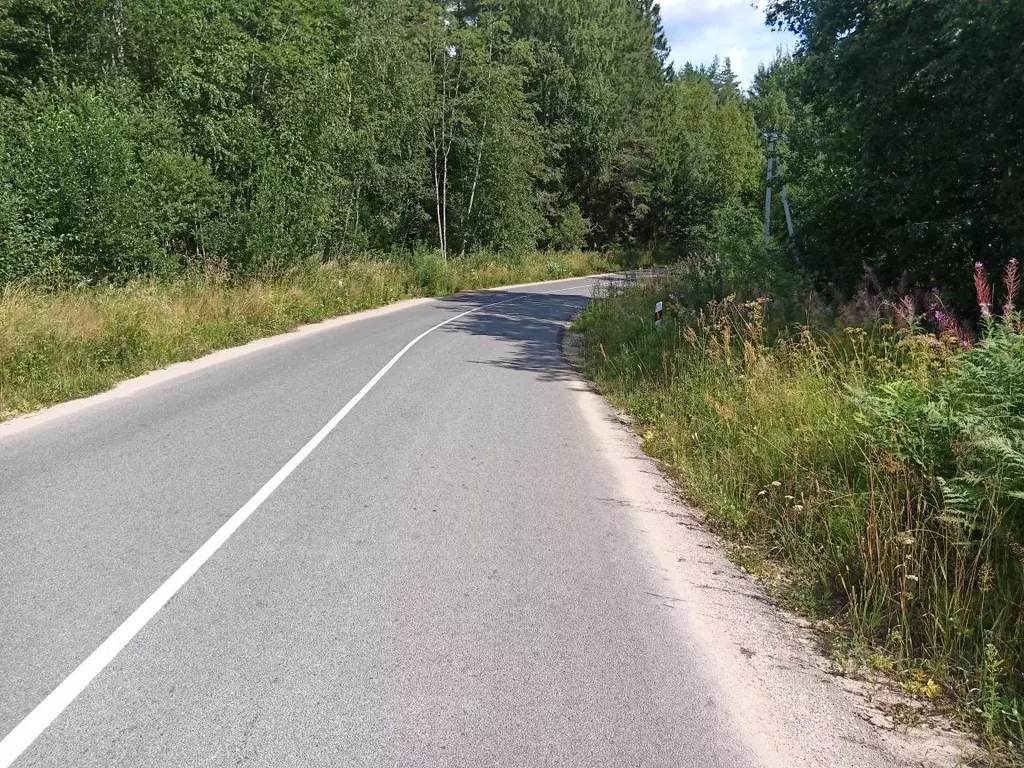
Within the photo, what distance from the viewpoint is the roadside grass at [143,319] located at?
33.3ft

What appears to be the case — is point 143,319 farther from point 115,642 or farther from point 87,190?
point 115,642

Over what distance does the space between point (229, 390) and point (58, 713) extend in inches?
303

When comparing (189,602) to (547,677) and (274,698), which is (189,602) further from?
(547,677)

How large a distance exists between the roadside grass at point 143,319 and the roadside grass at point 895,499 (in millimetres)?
8131

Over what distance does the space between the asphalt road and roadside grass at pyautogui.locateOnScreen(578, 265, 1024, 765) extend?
95 centimetres

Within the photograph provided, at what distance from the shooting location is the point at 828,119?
47.1ft

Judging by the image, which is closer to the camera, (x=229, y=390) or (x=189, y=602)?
(x=189, y=602)

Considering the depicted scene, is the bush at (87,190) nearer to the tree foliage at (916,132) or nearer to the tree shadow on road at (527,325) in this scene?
the tree shadow on road at (527,325)

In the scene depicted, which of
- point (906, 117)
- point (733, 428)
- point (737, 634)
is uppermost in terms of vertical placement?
point (906, 117)

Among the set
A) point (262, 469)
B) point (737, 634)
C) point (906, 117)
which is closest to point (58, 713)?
point (737, 634)

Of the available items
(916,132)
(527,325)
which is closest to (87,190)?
(527,325)

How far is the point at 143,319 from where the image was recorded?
1338 cm

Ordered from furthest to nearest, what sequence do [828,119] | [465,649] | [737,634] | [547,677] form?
[828,119] < [737,634] < [465,649] < [547,677]

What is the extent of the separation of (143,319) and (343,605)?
36.1 feet
